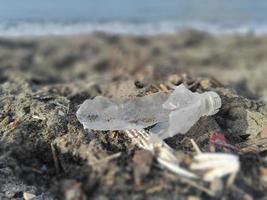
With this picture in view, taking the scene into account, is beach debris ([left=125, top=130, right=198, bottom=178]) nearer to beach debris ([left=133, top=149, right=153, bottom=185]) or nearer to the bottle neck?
beach debris ([left=133, top=149, right=153, bottom=185])

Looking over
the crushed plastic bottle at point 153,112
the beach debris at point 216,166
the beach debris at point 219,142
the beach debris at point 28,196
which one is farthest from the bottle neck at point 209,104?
the beach debris at point 28,196

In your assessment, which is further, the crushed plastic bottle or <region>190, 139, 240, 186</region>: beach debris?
the crushed plastic bottle

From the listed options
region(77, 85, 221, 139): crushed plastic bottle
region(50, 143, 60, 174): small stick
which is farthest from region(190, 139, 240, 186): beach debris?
region(50, 143, 60, 174): small stick

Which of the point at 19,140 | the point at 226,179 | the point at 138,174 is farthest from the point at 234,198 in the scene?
the point at 19,140

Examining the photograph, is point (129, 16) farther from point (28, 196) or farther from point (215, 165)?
point (215, 165)

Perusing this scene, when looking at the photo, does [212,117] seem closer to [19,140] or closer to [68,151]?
[68,151]
